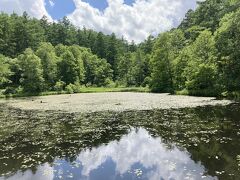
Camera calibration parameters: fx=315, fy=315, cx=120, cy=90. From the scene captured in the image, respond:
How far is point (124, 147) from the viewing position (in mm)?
22984

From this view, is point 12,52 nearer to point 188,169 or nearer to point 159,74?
point 159,74

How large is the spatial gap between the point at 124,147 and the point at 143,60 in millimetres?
93152

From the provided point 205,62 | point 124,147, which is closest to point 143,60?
point 205,62

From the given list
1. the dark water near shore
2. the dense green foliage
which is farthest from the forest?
the dark water near shore

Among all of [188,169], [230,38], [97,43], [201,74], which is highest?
[97,43]

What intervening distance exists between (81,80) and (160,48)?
39.0 metres

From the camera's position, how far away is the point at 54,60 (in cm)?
10581

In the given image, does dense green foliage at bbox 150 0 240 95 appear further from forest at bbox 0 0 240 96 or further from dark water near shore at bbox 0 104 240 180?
dark water near shore at bbox 0 104 240 180

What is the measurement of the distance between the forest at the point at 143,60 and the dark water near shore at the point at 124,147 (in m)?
26.5

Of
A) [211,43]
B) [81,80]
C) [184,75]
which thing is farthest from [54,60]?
[211,43]

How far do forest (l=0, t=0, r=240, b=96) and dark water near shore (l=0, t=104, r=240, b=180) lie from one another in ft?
87.0

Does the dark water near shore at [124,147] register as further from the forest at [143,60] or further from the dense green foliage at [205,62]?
the forest at [143,60]

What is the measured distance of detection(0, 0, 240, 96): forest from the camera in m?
60.7

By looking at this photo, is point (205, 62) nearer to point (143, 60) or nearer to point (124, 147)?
point (124, 147)
